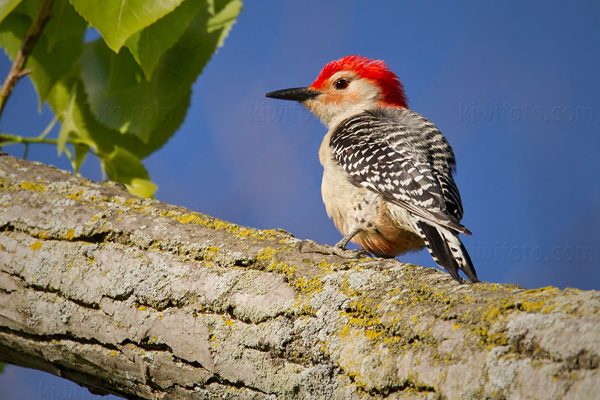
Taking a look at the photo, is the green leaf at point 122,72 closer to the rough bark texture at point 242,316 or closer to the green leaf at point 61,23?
the green leaf at point 61,23

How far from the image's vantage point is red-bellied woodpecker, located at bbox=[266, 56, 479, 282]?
9.77ft

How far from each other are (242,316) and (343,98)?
125 inches

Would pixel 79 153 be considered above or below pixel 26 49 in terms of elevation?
below

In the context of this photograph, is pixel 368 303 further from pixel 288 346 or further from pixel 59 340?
pixel 59 340

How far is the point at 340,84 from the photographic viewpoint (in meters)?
4.86

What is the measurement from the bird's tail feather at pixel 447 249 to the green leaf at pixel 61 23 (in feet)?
7.38

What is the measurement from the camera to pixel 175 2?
207 cm

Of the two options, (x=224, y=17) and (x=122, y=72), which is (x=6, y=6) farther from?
(x=224, y=17)

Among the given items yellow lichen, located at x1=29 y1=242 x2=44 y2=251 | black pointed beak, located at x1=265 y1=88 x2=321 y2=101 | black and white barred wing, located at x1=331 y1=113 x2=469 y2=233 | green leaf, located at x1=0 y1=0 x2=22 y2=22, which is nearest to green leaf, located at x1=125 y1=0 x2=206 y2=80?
green leaf, located at x1=0 y1=0 x2=22 y2=22

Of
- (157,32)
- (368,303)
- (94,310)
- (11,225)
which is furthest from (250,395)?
(157,32)

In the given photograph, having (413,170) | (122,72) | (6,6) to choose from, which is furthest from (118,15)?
(413,170)

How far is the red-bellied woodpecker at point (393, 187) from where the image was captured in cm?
298

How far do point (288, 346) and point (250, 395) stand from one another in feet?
0.74

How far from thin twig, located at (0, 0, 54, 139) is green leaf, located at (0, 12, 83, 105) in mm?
108
